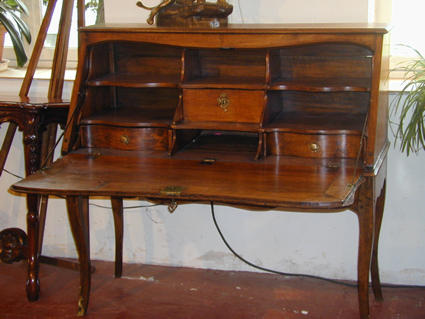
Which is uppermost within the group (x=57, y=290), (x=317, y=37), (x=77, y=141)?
(x=317, y=37)

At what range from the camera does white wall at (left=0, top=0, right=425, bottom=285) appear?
293 cm

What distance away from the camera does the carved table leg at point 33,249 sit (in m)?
2.85

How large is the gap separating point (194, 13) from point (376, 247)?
4.16 ft

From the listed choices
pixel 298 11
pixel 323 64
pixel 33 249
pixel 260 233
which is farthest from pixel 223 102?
pixel 33 249

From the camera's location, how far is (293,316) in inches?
109

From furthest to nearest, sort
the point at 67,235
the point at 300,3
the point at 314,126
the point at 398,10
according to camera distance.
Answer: the point at 67,235
the point at 398,10
the point at 300,3
the point at 314,126

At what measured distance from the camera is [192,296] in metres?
3.00

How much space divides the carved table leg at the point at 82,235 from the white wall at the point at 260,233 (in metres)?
0.61

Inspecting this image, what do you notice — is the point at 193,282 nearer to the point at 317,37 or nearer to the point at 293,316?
the point at 293,316

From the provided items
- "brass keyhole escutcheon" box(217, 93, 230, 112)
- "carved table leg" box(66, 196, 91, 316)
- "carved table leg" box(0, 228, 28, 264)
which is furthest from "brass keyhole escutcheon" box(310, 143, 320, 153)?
"carved table leg" box(0, 228, 28, 264)

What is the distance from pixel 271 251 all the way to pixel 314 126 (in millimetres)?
904

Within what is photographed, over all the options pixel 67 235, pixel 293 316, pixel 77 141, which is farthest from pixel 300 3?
pixel 67 235

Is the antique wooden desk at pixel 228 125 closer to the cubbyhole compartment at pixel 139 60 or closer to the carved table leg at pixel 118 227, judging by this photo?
the cubbyhole compartment at pixel 139 60

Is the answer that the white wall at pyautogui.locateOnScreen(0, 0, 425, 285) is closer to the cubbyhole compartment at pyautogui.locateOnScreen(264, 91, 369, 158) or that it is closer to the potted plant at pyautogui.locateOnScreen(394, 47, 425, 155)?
the potted plant at pyautogui.locateOnScreen(394, 47, 425, 155)
